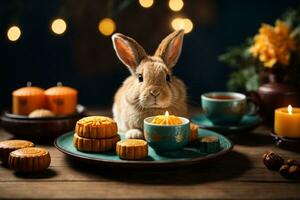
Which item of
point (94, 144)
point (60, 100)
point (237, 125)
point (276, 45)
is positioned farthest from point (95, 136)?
point (276, 45)

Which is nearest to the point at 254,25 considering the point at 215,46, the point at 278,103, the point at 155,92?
the point at 215,46

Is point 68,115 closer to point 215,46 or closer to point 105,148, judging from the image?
point 105,148

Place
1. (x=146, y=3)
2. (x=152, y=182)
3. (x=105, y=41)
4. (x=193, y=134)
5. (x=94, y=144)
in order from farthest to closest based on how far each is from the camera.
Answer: (x=105, y=41) → (x=146, y=3) → (x=193, y=134) → (x=94, y=144) → (x=152, y=182)

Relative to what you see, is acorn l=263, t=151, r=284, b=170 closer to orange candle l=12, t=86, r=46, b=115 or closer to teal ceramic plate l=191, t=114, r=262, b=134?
teal ceramic plate l=191, t=114, r=262, b=134

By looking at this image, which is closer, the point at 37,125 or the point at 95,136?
the point at 95,136

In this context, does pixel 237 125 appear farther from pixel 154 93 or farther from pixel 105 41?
pixel 105 41

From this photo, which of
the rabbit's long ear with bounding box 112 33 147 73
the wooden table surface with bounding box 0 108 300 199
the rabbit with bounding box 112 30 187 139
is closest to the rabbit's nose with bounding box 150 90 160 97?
the rabbit with bounding box 112 30 187 139
